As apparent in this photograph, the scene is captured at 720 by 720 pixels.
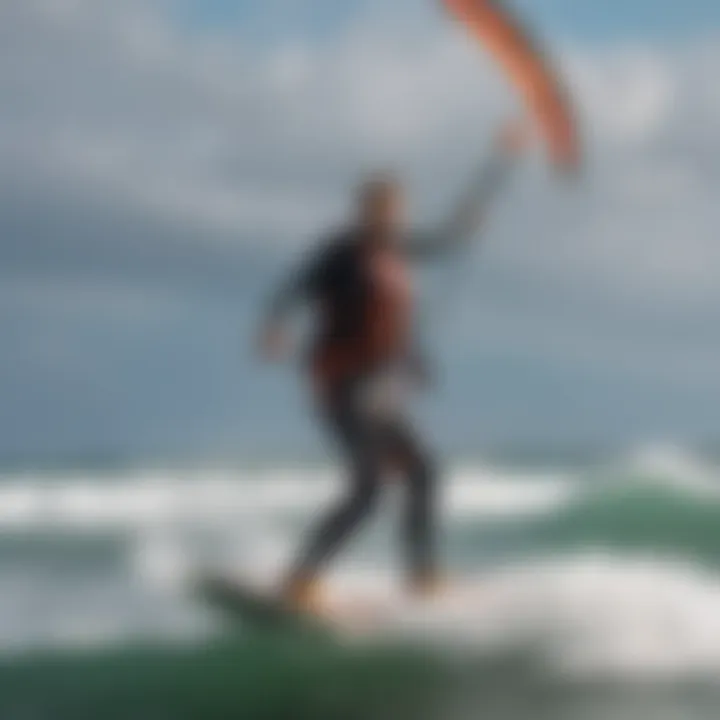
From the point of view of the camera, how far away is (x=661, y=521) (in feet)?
7.85

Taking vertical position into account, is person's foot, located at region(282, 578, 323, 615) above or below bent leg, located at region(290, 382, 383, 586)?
below

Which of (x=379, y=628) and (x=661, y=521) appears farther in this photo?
(x=661, y=521)

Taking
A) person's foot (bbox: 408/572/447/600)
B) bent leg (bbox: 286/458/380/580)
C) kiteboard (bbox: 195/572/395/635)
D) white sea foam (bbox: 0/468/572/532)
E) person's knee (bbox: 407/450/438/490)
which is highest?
white sea foam (bbox: 0/468/572/532)

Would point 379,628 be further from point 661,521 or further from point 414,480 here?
point 661,521

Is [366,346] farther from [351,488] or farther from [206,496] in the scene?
[206,496]

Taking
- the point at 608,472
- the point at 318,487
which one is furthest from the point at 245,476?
the point at 608,472

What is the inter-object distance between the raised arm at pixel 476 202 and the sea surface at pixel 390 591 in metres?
0.30

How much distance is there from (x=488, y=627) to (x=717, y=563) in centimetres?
34

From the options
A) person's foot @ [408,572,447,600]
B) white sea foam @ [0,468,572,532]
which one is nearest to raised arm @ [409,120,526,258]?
white sea foam @ [0,468,572,532]

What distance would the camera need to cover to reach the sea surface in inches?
85.4

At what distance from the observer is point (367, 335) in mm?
2203

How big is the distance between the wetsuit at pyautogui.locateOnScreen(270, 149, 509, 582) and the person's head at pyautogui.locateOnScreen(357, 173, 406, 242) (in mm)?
16

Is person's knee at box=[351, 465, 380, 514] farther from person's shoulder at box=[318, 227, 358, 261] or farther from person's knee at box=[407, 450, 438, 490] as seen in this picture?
person's shoulder at box=[318, 227, 358, 261]

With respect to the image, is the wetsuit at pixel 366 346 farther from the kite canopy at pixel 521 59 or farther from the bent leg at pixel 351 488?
the kite canopy at pixel 521 59
